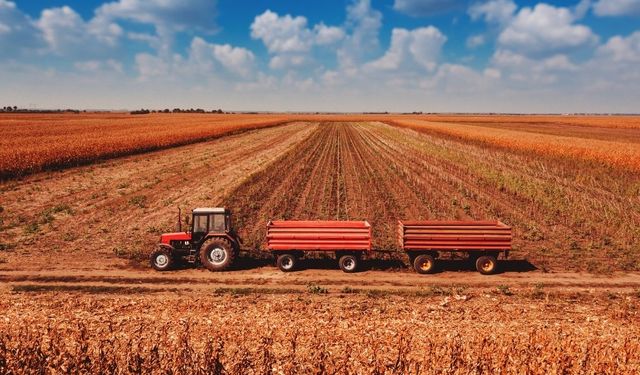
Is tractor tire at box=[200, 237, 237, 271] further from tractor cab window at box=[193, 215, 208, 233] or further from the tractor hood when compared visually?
the tractor hood

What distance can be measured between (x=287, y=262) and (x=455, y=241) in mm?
5191

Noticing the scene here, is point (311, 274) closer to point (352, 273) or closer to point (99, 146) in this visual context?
point (352, 273)

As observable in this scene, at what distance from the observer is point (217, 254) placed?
1285 centimetres

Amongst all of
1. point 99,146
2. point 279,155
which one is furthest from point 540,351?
point 99,146

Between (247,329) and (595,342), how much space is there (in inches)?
263

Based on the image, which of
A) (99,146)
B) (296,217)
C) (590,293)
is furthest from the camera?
(99,146)

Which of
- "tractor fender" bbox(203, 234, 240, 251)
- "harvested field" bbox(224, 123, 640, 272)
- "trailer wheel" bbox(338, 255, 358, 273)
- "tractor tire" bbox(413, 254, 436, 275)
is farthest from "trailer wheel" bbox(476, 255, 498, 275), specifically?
"tractor fender" bbox(203, 234, 240, 251)

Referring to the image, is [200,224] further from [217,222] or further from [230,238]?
[230,238]

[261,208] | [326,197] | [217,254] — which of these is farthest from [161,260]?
[326,197]

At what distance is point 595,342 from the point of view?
7996 mm

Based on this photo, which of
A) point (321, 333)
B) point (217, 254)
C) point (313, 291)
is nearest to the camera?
point (321, 333)

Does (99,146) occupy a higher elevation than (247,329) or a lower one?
higher

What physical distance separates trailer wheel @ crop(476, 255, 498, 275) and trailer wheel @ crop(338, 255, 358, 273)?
3.78 m

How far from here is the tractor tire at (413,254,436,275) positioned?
13.0m
